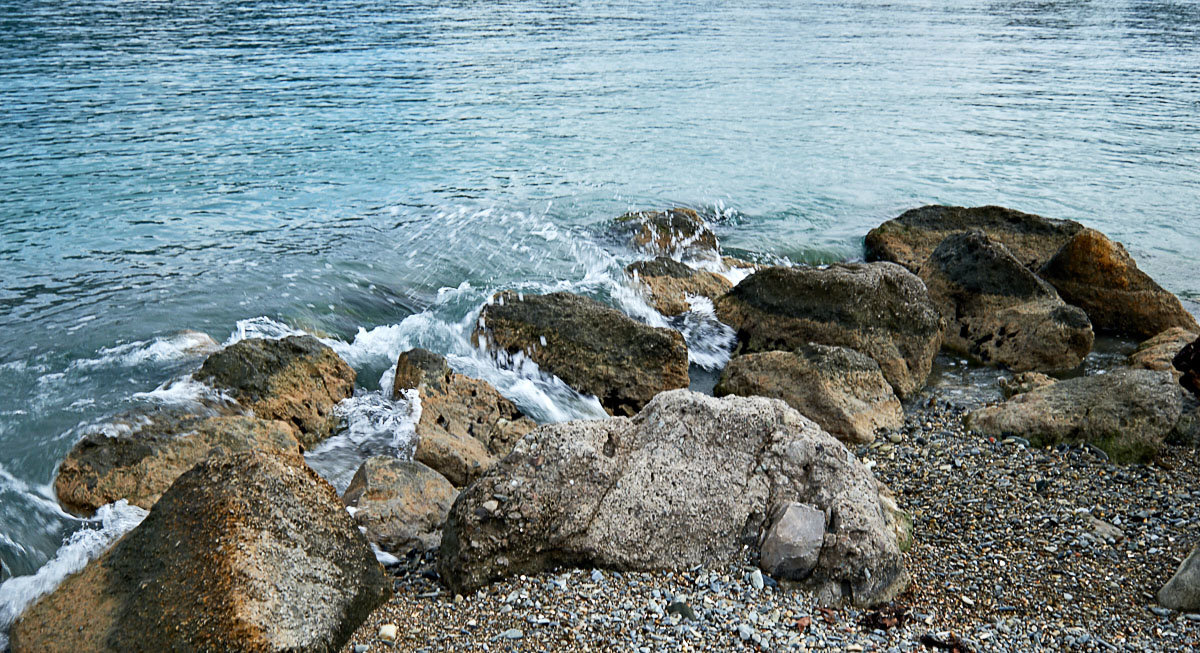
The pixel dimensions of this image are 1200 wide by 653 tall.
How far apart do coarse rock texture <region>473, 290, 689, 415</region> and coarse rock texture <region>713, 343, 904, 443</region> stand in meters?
0.79

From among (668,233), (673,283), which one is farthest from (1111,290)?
(668,233)

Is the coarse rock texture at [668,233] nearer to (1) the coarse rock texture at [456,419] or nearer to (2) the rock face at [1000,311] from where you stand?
(2) the rock face at [1000,311]

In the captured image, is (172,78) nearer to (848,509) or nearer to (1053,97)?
(848,509)

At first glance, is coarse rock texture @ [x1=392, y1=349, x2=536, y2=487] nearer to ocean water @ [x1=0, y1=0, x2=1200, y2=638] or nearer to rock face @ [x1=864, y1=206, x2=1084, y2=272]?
ocean water @ [x1=0, y1=0, x2=1200, y2=638]

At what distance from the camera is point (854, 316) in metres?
10.6

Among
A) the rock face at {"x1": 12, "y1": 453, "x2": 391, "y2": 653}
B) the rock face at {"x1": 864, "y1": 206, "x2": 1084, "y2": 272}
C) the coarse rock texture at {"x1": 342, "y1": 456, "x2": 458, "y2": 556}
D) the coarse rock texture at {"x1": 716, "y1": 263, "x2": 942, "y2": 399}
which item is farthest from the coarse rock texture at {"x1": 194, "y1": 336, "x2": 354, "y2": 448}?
the rock face at {"x1": 864, "y1": 206, "x2": 1084, "y2": 272}

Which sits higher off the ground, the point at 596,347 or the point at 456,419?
the point at 596,347

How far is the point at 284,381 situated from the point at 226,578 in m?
3.90

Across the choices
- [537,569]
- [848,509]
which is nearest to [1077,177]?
[848,509]

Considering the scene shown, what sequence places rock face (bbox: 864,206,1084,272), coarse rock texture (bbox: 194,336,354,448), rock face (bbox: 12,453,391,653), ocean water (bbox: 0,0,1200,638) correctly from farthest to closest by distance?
rock face (bbox: 864,206,1084,272), ocean water (bbox: 0,0,1200,638), coarse rock texture (bbox: 194,336,354,448), rock face (bbox: 12,453,391,653)

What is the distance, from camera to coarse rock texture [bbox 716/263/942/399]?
10.4 metres

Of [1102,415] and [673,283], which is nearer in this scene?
[1102,415]

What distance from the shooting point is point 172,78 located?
26328mm

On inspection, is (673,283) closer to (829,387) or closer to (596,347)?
(596,347)
